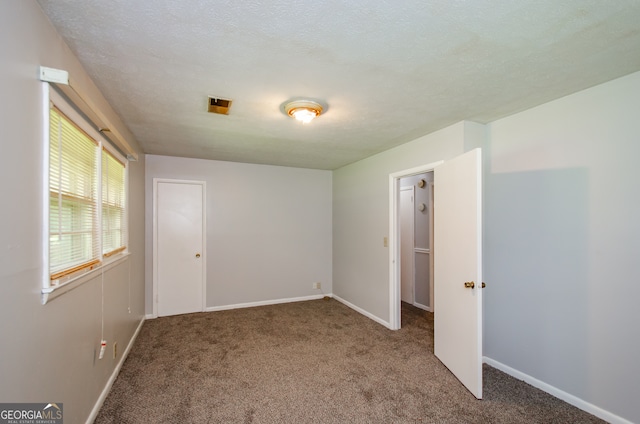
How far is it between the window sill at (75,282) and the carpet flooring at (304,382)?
100cm

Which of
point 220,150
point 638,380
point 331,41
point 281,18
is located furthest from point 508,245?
point 220,150

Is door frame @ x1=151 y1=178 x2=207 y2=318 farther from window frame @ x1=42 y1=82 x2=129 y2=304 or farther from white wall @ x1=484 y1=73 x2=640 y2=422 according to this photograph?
white wall @ x1=484 y1=73 x2=640 y2=422

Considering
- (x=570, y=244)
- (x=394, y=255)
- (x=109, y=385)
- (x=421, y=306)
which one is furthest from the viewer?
(x=421, y=306)

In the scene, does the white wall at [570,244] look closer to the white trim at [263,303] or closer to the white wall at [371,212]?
the white wall at [371,212]

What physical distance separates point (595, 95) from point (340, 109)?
185 cm

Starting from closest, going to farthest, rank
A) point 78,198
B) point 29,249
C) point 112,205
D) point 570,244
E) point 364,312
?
point 29,249 < point 78,198 < point 570,244 < point 112,205 < point 364,312

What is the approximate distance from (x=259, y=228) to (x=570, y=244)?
3889 millimetres

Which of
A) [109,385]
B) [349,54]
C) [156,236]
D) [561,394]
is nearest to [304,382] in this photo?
[109,385]

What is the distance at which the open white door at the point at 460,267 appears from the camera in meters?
2.23

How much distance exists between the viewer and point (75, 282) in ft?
5.39

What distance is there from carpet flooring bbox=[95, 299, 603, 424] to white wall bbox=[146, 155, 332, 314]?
3.25 feet

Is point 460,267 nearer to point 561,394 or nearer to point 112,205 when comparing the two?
point 561,394

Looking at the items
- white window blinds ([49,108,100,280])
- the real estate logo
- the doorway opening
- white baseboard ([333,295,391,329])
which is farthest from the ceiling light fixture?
white baseboard ([333,295,391,329])

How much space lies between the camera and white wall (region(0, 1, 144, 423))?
41.8 inches
